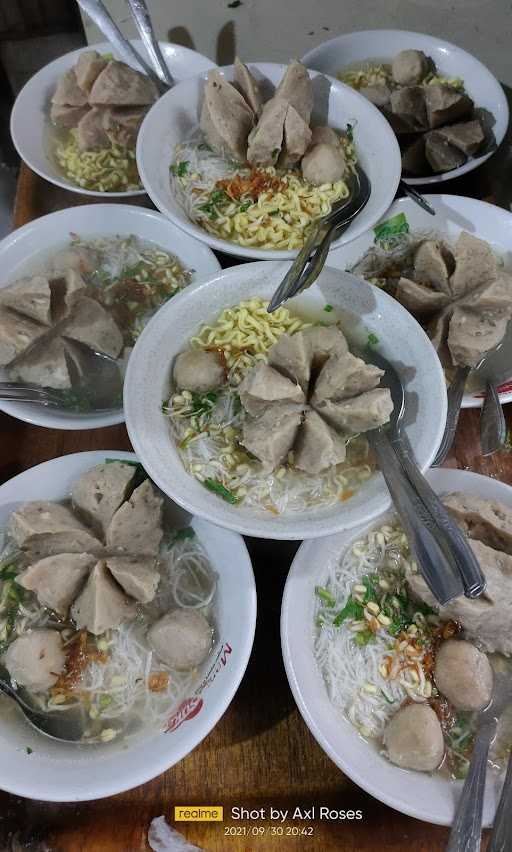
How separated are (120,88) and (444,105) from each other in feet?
4.36

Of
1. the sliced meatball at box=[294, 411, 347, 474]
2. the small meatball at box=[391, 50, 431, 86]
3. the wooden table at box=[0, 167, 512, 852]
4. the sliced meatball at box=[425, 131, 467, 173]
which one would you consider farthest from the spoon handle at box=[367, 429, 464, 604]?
the small meatball at box=[391, 50, 431, 86]

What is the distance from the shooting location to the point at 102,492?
176 cm

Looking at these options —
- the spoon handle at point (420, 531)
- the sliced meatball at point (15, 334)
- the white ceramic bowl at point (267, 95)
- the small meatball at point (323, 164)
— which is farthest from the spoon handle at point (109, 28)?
the spoon handle at point (420, 531)

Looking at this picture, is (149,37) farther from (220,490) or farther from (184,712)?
(184,712)

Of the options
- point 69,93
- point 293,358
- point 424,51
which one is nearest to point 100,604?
point 293,358

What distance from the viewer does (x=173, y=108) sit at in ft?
7.09

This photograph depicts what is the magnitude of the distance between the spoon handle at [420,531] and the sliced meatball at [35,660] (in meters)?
1.02

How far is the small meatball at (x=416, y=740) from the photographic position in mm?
1527

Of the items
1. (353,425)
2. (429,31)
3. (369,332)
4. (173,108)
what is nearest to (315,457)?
(353,425)

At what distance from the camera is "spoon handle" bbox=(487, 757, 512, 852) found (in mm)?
1373

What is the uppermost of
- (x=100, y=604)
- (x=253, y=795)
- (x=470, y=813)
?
(x=100, y=604)

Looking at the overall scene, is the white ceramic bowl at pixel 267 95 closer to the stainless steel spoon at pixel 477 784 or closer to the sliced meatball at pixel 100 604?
the sliced meatball at pixel 100 604

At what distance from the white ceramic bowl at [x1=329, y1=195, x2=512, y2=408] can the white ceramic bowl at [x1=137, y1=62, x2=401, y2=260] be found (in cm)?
22

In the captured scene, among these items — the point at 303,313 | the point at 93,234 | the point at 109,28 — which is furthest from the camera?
the point at 109,28
